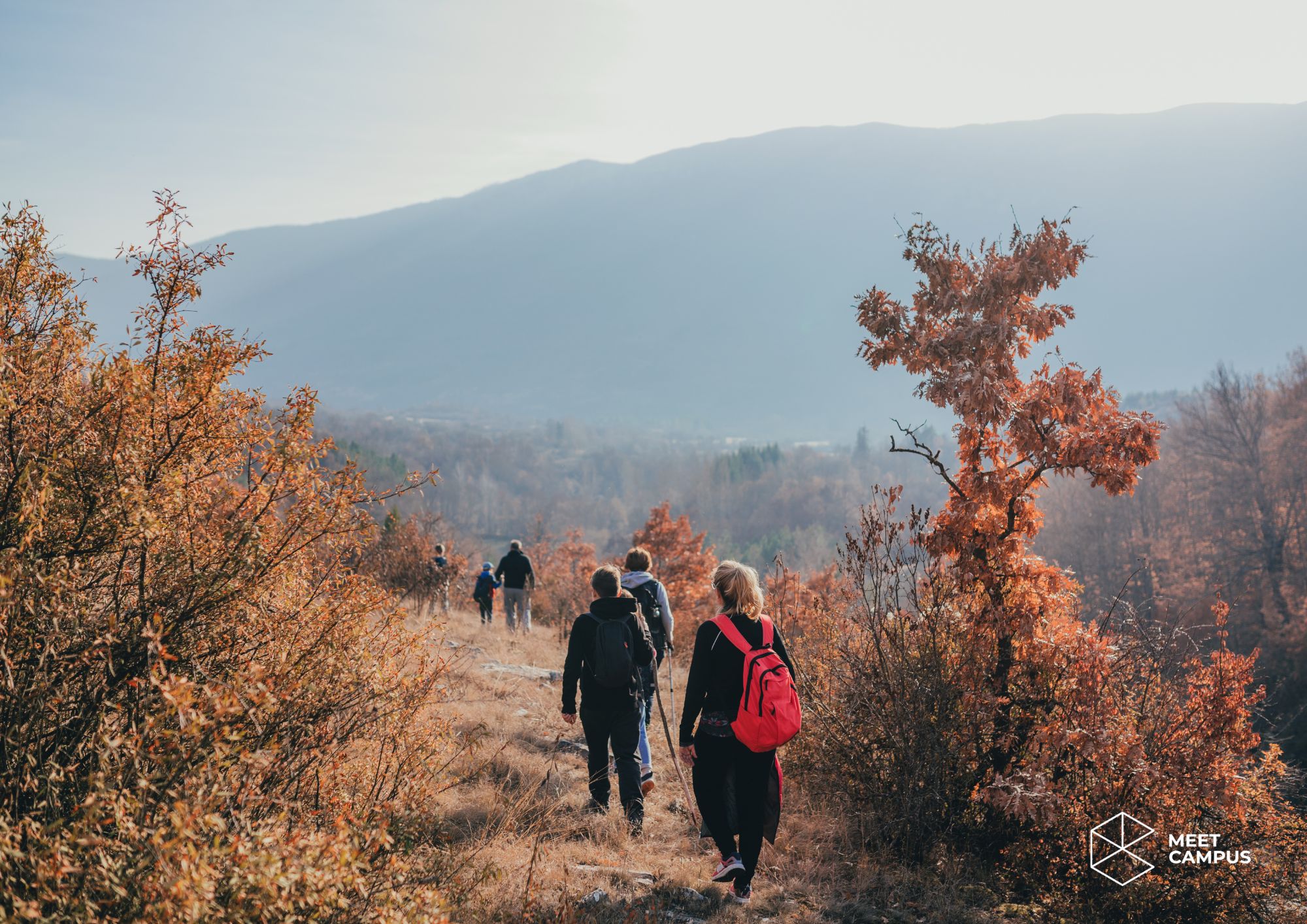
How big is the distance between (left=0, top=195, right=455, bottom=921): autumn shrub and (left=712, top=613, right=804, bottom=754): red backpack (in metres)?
1.68

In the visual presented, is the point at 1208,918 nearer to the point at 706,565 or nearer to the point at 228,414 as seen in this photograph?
the point at 228,414

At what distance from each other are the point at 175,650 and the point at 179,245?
1879 millimetres

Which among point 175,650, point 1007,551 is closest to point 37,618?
point 175,650

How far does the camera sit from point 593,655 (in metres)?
5.49

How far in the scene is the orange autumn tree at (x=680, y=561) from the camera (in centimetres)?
2348

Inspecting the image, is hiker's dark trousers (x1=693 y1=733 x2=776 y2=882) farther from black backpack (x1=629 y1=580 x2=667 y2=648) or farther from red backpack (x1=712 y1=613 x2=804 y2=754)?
black backpack (x1=629 y1=580 x2=667 y2=648)

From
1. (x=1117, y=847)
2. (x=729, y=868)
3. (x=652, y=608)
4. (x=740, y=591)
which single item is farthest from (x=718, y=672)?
(x=1117, y=847)

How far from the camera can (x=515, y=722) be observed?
26.2 ft

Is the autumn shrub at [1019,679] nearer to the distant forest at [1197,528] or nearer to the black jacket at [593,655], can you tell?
the distant forest at [1197,528]

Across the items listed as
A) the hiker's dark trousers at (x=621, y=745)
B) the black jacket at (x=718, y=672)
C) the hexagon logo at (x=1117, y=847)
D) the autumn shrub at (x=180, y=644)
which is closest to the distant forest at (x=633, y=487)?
the hiker's dark trousers at (x=621, y=745)

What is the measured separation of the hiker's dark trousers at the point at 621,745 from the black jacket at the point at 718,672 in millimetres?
1077

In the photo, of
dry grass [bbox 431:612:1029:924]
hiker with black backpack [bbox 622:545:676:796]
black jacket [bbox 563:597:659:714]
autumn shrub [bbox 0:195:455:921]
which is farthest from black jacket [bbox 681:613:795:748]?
hiker with black backpack [bbox 622:545:676:796]

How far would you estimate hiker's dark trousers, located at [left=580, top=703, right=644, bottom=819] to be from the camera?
18.2 feet

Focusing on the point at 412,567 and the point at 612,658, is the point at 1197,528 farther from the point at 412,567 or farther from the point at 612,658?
the point at 612,658
